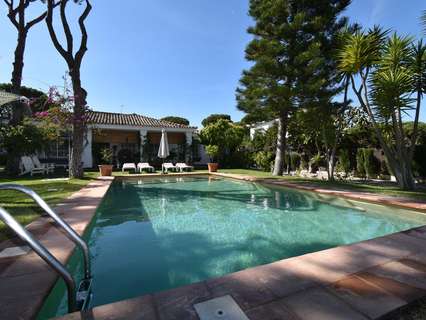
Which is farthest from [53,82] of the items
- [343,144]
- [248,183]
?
[343,144]

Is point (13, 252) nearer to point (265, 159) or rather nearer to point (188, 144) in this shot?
point (265, 159)

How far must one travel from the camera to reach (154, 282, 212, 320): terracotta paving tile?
197 cm

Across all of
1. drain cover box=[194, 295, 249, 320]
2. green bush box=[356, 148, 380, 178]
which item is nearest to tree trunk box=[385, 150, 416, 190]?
green bush box=[356, 148, 380, 178]

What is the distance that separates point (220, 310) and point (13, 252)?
10.1 ft

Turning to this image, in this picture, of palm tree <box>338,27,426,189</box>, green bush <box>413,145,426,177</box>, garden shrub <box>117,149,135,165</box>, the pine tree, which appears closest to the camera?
palm tree <box>338,27,426,189</box>

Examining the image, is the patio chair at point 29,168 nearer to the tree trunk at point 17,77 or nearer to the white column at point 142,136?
the tree trunk at point 17,77

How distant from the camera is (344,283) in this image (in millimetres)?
2504

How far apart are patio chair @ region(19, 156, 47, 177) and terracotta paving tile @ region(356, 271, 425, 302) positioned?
16.9 meters

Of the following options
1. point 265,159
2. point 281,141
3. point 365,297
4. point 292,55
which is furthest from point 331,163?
point 365,297

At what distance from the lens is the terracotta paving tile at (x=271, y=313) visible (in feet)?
6.40

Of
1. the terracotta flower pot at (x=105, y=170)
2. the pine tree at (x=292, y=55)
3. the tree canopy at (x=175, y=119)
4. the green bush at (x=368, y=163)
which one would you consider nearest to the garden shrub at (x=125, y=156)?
the terracotta flower pot at (x=105, y=170)

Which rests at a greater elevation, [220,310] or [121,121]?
[121,121]

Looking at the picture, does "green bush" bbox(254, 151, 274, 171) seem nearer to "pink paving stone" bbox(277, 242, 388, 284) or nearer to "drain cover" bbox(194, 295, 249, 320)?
"pink paving stone" bbox(277, 242, 388, 284)

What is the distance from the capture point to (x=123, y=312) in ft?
6.58
